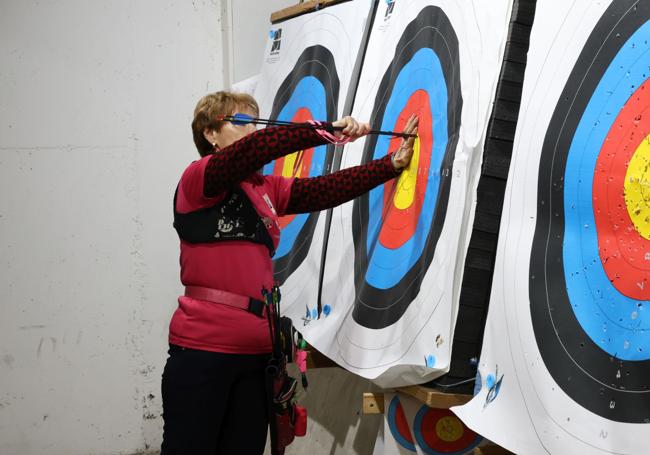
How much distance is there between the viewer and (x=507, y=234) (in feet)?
4.70

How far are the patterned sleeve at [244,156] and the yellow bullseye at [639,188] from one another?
673mm

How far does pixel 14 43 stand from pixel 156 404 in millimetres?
1405

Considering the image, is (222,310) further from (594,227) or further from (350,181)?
(594,227)

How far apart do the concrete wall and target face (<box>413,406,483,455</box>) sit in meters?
1.61

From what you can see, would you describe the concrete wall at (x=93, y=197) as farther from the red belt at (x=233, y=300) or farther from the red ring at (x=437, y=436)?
the red ring at (x=437, y=436)

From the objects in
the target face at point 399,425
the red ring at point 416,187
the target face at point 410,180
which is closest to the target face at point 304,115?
the target face at point 410,180

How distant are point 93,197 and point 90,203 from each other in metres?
0.02

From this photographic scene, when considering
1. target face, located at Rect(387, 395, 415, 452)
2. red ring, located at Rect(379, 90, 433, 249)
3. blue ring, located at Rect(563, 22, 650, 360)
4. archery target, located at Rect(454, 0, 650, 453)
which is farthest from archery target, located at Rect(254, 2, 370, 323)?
blue ring, located at Rect(563, 22, 650, 360)

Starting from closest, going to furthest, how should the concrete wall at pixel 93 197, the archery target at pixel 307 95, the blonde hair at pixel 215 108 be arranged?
the blonde hair at pixel 215 108, the archery target at pixel 307 95, the concrete wall at pixel 93 197

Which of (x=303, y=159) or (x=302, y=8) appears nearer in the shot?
(x=303, y=159)

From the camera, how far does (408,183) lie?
1783mm

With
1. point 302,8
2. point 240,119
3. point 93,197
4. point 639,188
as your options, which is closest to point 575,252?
point 639,188

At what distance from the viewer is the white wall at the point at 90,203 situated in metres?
A: 2.94

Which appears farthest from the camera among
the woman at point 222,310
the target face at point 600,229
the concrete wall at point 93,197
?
the concrete wall at point 93,197
